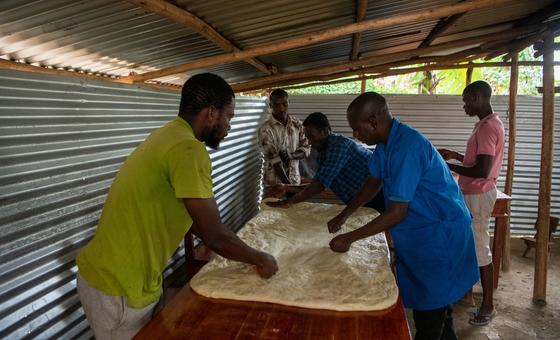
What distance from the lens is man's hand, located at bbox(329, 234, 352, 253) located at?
2.00 metres

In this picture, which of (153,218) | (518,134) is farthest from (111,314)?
(518,134)

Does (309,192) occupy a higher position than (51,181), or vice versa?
(51,181)

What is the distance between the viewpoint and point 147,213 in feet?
4.67

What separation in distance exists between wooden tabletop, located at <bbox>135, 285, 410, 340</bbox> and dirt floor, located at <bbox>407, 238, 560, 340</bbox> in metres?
2.49

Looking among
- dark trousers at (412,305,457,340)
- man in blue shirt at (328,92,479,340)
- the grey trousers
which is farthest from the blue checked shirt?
the grey trousers

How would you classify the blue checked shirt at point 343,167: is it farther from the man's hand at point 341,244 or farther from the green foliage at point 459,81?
the green foliage at point 459,81

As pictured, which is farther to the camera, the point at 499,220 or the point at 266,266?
the point at 499,220

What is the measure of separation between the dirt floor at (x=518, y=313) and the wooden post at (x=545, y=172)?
192 millimetres

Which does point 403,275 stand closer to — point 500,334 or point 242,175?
point 500,334

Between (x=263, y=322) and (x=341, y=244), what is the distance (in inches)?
28.8

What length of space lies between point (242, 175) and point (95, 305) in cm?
332

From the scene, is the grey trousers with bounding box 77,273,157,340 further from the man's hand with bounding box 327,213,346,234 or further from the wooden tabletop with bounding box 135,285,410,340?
the man's hand with bounding box 327,213,346,234

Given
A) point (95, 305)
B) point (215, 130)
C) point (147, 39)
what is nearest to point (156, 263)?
point (95, 305)

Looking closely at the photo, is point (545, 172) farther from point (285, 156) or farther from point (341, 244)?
point (341, 244)
